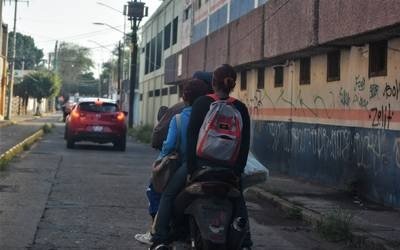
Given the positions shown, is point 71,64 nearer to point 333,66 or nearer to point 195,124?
point 333,66

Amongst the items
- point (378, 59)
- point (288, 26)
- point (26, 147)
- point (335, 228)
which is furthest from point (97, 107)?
point (335, 228)

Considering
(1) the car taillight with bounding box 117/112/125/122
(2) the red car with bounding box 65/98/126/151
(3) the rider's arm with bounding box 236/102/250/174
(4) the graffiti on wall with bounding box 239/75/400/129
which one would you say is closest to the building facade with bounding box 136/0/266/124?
(4) the graffiti on wall with bounding box 239/75/400/129

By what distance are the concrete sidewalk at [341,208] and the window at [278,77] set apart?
3.47 metres

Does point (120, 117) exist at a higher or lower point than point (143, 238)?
higher

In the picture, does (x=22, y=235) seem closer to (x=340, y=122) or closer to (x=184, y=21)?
(x=340, y=122)

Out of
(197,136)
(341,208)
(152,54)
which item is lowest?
(341,208)

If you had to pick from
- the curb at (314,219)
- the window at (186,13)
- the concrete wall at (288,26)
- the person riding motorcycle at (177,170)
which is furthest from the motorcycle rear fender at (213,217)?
the window at (186,13)

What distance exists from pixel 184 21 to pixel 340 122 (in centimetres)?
2103

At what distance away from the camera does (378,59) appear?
11.4 metres

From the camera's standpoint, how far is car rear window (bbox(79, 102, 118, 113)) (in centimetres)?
2144

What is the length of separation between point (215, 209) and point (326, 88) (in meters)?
8.91

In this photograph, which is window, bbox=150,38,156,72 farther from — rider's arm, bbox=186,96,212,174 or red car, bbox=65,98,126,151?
rider's arm, bbox=186,96,212,174

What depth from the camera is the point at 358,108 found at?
12.0 metres

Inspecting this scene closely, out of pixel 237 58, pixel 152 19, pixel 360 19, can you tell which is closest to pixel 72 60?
pixel 152 19
